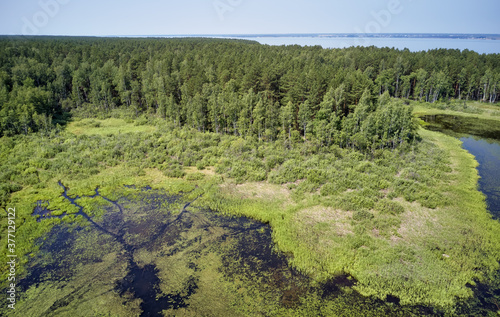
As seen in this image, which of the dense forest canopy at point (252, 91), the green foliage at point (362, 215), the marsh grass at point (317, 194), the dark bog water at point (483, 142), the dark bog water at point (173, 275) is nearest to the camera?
the dark bog water at point (173, 275)

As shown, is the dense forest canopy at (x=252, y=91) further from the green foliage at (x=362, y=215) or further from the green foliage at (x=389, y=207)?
the green foliage at (x=362, y=215)

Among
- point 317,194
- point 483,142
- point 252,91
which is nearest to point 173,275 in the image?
point 317,194

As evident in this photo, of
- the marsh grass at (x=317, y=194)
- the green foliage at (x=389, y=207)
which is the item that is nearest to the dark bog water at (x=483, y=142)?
the marsh grass at (x=317, y=194)

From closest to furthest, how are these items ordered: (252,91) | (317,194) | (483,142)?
(317,194), (252,91), (483,142)

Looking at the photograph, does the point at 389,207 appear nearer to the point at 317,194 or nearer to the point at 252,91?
the point at 317,194

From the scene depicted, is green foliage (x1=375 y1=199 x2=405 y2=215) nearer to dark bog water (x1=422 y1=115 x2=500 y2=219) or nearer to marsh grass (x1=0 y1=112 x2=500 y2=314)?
marsh grass (x1=0 y1=112 x2=500 y2=314)

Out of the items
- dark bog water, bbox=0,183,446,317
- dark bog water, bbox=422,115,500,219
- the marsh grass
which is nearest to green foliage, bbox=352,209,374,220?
the marsh grass
